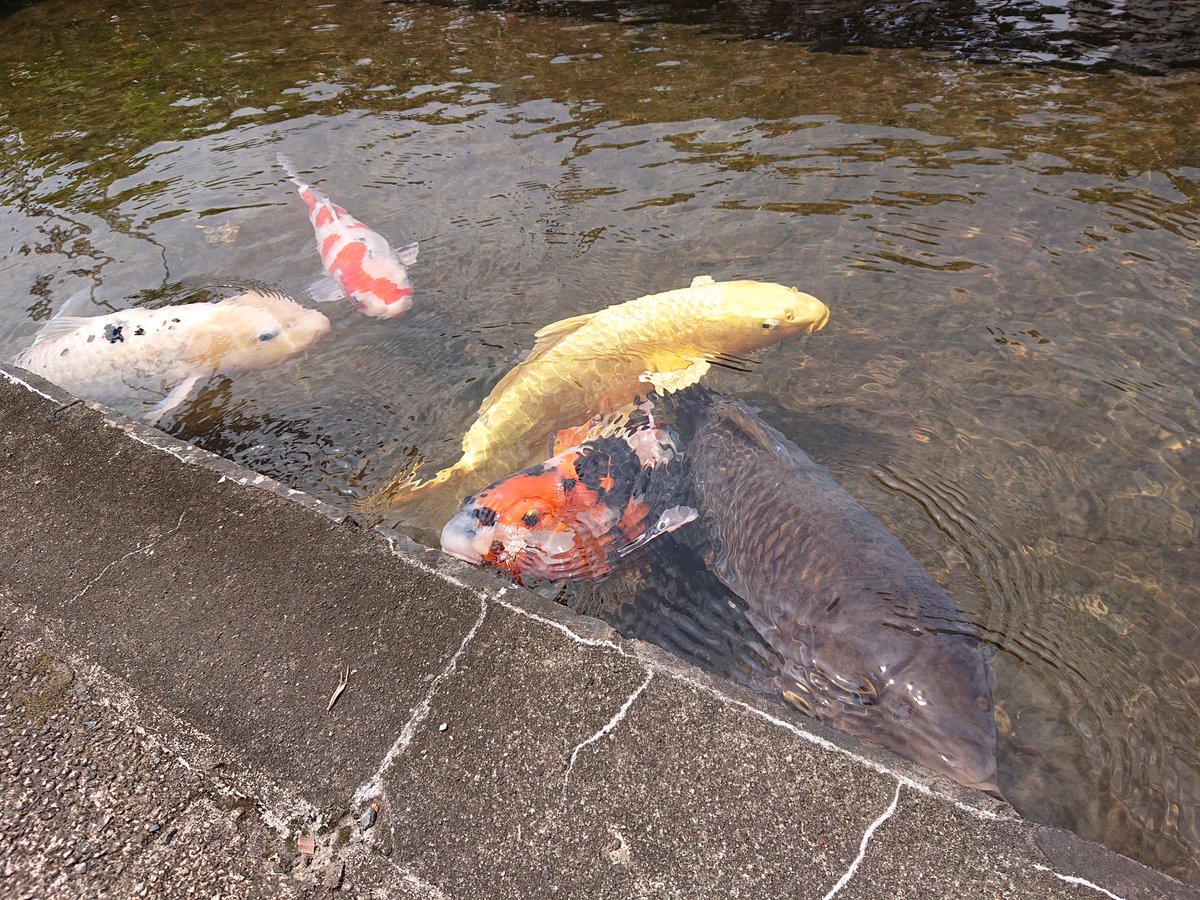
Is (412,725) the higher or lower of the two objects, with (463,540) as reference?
higher

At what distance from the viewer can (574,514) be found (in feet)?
12.5

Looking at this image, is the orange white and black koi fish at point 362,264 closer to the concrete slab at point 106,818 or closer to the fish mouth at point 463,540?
the fish mouth at point 463,540

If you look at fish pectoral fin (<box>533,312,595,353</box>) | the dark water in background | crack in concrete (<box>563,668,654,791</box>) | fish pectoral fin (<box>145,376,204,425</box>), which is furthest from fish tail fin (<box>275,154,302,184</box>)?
crack in concrete (<box>563,668,654,791</box>)

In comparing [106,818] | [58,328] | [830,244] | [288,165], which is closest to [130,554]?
[106,818]

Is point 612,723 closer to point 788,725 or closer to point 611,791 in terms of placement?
point 611,791

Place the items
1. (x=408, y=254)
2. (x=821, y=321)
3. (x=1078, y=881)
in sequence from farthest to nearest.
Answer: (x=408, y=254) → (x=821, y=321) → (x=1078, y=881)

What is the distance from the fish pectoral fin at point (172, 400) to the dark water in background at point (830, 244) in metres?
0.13

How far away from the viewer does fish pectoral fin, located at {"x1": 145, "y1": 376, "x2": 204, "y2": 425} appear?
530cm

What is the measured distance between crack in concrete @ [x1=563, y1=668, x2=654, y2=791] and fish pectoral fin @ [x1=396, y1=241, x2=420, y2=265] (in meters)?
4.76

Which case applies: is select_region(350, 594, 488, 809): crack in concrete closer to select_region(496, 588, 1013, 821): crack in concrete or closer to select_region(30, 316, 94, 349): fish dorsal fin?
select_region(496, 588, 1013, 821): crack in concrete

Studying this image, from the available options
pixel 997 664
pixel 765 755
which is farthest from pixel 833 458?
pixel 765 755

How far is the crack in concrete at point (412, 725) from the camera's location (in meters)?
2.47

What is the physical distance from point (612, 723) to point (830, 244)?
469cm

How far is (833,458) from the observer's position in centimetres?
446
